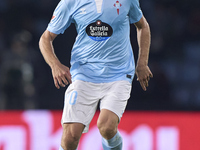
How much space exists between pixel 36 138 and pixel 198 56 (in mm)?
3102

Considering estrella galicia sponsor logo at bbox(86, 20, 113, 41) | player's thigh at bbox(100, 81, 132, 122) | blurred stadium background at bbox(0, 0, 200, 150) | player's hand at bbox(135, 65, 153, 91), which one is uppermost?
estrella galicia sponsor logo at bbox(86, 20, 113, 41)

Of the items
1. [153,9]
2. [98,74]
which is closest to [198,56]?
[153,9]

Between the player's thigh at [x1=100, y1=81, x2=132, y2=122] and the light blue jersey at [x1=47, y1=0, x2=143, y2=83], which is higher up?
the light blue jersey at [x1=47, y1=0, x2=143, y2=83]

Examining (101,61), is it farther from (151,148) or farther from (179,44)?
(179,44)

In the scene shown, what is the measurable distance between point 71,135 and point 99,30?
0.81m

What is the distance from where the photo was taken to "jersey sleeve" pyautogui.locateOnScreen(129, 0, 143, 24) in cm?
339

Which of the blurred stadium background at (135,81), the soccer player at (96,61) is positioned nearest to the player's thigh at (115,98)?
the soccer player at (96,61)

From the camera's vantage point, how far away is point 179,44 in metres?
6.80

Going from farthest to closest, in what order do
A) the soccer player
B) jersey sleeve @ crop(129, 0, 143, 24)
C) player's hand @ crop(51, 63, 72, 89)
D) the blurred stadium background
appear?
1. the blurred stadium background
2. jersey sleeve @ crop(129, 0, 143, 24)
3. the soccer player
4. player's hand @ crop(51, 63, 72, 89)

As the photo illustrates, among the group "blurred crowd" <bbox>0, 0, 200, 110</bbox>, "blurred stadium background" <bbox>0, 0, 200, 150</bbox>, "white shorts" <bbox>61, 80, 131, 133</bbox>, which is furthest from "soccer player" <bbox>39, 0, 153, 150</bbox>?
"blurred crowd" <bbox>0, 0, 200, 110</bbox>

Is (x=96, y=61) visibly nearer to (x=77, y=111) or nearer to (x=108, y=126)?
(x=77, y=111)

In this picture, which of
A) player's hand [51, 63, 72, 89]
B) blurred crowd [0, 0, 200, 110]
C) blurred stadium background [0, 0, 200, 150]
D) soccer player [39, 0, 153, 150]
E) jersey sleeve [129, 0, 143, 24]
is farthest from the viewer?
blurred crowd [0, 0, 200, 110]

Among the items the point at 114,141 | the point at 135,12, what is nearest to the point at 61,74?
the point at 114,141

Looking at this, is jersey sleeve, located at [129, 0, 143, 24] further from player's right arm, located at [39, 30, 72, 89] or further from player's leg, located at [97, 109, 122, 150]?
player's leg, located at [97, 109, 122, 150]
